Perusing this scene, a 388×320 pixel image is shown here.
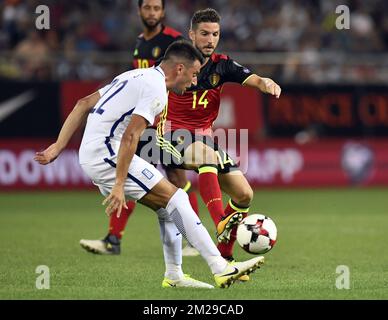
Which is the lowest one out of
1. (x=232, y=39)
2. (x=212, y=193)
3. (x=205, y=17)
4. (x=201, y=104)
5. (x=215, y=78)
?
(x=212, y=193)

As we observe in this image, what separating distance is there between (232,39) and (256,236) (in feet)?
42.1

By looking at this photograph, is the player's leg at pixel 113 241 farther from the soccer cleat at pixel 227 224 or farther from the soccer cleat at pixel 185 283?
the soccer cleat at pixel 185 283

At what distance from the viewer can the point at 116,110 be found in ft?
25.1

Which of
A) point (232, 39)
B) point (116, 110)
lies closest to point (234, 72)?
point (116, 110)

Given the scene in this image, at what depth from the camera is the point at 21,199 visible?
57.1ft

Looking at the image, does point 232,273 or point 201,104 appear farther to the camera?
point 201,104

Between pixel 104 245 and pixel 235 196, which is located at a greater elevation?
pixel 235 196

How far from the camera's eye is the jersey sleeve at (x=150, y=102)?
24.2ft

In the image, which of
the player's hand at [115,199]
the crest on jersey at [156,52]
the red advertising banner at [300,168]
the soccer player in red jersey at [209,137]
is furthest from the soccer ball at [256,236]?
the red advertising banner at [300,168]

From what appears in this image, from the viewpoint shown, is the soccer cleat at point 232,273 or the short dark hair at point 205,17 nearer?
the soccer cleat at point 232,273

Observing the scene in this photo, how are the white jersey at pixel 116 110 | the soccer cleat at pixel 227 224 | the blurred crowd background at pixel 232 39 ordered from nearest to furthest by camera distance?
1. the white jersey at pixel 116 110
2. the soccer cleat at pixel 227 224
3. the blurred crowd background at pixel 232 39

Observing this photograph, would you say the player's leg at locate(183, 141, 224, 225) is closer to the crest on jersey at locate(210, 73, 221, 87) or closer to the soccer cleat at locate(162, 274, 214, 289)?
the crest on jersey at locate(210, 73, 221, 87)

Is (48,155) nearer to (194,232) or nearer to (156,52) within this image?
(194,232)

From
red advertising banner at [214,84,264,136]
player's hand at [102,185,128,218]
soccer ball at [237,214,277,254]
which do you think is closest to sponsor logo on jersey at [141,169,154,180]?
player's hand at [102,185,128,218]
